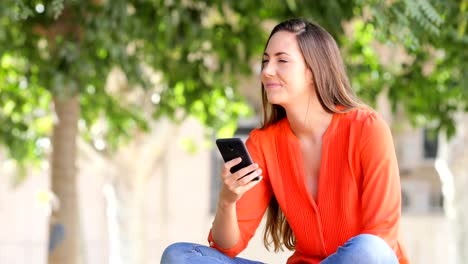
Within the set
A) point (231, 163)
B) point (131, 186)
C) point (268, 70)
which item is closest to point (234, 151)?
point (231, 163)

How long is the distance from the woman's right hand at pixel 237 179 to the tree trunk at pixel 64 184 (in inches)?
160

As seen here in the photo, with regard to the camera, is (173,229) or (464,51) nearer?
(464,51)

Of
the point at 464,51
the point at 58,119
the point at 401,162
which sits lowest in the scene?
the point at 401,162

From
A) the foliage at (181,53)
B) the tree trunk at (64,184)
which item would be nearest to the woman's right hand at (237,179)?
the foliage at (181,53)

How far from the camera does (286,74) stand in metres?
3.42

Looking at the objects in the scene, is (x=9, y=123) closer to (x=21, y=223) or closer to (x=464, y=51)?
(x=464, y=51)

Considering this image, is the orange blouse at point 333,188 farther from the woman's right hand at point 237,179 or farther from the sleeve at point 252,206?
the woman's right hand at point 237,179

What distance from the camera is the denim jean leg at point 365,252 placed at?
3.01 meters

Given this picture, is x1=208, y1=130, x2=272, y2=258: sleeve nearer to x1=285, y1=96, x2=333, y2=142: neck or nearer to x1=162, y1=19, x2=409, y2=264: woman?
x1=162, y1=19, x2=409, y2=264: woman

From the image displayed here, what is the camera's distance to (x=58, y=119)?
283 inches

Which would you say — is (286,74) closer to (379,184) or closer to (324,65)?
(324,65)

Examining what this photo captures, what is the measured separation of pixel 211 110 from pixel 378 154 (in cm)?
558

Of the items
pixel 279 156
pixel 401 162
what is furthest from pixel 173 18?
pixel 401 162

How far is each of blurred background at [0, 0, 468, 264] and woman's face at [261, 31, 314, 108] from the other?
47.7 inches
